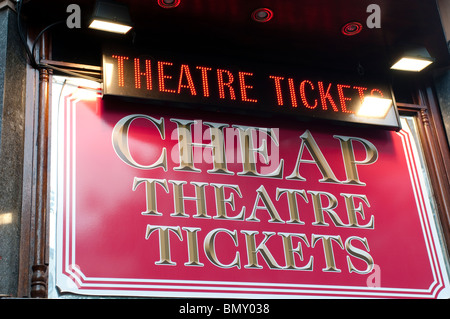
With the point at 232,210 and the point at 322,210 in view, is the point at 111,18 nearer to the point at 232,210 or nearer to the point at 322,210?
the point at 232,210

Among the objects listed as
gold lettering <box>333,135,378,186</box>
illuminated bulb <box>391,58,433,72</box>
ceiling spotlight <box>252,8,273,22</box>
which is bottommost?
gold lettering <box>333,135,378,186</box>

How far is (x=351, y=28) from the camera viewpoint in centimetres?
522

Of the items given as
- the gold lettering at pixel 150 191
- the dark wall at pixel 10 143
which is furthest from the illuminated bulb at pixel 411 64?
the dark wall at pixel 10 143

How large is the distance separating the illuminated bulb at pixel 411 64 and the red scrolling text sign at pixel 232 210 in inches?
23.1

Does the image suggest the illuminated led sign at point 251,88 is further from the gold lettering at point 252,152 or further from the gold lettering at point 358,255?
the gold lettering at point 358,255

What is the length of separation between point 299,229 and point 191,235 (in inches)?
30.5

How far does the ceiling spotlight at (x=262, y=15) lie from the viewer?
195 inches

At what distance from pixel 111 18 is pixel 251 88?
1131 mm

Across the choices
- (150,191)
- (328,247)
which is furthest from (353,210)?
(150,191)

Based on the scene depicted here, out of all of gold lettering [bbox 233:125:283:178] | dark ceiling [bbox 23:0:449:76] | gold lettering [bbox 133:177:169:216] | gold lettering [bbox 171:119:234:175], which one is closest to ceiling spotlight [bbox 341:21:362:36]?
dark ceiling [bbox 23:0:449:76]

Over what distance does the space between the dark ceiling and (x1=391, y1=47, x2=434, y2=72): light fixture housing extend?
0.11m

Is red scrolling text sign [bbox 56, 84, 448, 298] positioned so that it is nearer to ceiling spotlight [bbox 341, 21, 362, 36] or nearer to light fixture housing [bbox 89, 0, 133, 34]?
light fixture housing [bbox 89, 0, 133, 34]

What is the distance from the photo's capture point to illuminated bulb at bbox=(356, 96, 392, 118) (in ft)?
17.5
